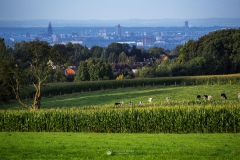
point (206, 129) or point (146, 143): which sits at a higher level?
point (146, 143)

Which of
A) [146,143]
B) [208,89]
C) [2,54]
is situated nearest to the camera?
[146,143]

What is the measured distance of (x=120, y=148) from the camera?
18.6m

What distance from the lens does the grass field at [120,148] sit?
55.1 feet

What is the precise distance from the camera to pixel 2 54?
138ft

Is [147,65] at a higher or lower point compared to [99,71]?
lower

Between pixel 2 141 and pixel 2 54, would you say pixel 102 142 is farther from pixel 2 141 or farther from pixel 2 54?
pixel 2 54

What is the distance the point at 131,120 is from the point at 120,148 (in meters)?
11.0

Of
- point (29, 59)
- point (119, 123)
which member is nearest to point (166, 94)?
point (29, 59)

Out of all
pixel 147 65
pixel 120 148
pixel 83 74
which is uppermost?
pixel 120 148

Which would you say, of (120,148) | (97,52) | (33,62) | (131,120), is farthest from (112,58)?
(120,148)

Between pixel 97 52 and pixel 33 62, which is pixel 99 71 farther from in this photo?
pixel 97 52

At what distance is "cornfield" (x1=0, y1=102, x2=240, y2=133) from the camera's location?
94.6ft

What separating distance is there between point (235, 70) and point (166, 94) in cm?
4455

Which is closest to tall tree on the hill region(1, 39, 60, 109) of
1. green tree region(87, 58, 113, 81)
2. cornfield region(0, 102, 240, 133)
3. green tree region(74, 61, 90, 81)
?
cornfield region(0, 102, 240, 133)
